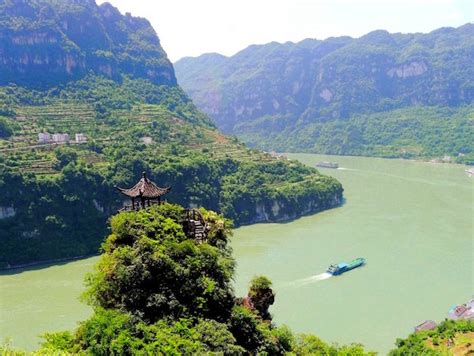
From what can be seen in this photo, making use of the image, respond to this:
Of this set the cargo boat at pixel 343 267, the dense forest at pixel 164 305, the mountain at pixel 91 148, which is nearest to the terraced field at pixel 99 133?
the mountain at pixel 91 148

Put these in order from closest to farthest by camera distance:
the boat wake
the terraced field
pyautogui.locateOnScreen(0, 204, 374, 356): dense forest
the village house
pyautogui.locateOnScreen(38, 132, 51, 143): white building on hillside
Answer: pyautogui.locateOnScreen(0, 204, 374, 356): dense forest < the boat wake < the terraced field < pyautogui.locateOnScreen(38, 132, 51, 143): white building on hillside < the village house

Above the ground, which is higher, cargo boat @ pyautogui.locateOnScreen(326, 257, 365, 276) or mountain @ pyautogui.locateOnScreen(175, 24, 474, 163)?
mountain @ pyautogui.locateOnScreen(175, 24, 474, 163)

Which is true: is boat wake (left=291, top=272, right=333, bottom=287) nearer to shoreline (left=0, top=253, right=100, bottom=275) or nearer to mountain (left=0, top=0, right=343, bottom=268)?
shoreline (left=0, top=253, right=100, bottom=275)

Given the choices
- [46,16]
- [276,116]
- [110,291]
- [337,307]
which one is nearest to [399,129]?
[276,116]

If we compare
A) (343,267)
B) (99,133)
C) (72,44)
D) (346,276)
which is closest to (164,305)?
(346,276)

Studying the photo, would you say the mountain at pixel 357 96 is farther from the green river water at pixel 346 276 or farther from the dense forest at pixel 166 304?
the dense forest at pixel 166 304

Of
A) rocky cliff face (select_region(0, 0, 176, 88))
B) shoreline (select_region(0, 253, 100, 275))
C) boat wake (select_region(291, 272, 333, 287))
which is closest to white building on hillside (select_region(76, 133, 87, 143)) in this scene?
shoreline (select_region(0, 253, 100, 275))

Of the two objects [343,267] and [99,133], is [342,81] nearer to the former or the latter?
[99,133]
